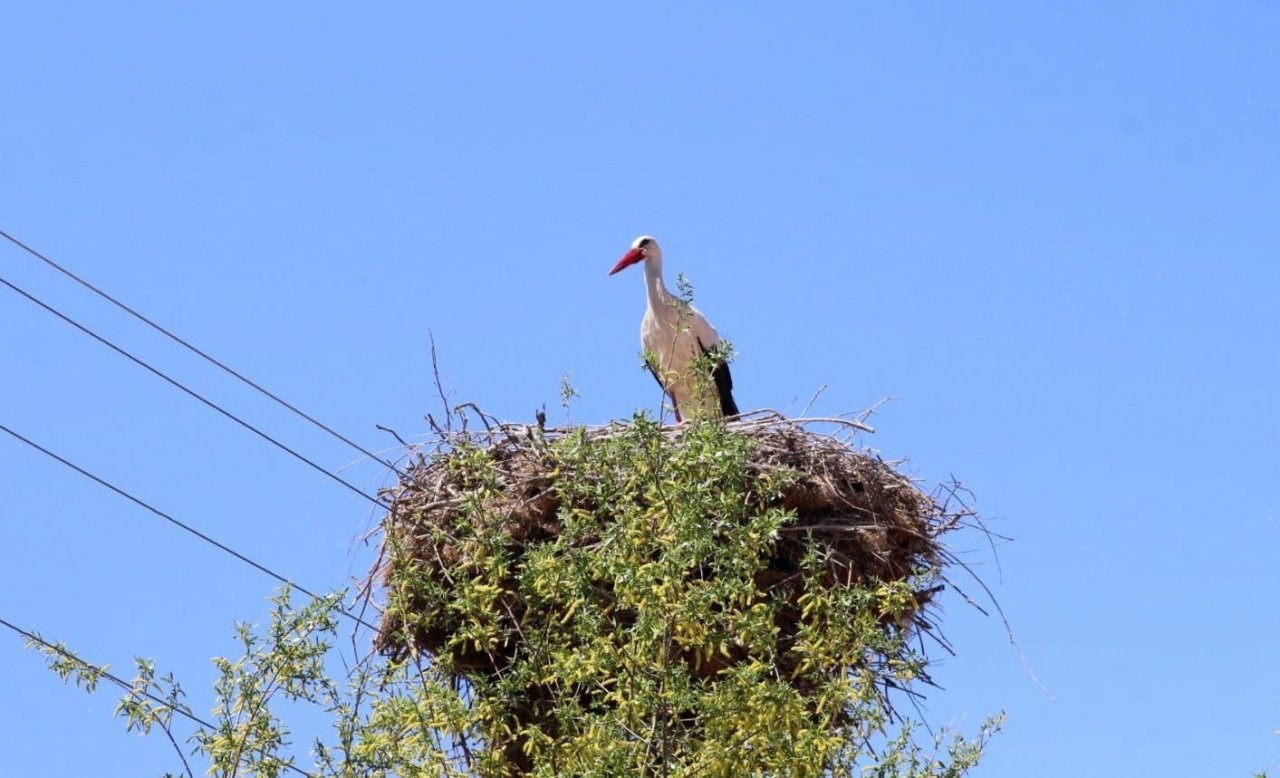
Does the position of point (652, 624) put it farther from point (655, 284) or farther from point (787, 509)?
point (655, 284)

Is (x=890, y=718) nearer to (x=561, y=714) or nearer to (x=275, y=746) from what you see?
(x=561, y=714)

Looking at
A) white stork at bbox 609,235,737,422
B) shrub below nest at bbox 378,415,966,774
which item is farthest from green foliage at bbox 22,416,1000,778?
white stork at bbox 609,235,737,422

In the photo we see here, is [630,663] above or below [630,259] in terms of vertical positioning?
below

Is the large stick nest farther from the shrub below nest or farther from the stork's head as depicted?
the stork's head

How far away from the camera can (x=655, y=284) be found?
462 inches

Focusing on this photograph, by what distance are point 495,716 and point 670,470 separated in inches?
40.5

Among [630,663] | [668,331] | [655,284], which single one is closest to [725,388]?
[668,331]

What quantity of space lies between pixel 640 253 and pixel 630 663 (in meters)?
5.89

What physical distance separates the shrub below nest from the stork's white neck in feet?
10.3

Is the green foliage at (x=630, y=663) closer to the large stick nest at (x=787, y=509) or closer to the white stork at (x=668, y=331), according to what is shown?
the large stick nest at (x=787, y=509)

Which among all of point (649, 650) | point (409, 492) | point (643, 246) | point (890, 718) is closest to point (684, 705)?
point (649, 650)

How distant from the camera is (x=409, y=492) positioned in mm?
8781

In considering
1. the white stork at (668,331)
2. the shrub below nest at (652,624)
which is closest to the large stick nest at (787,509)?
the shrub below nest at (652,624)

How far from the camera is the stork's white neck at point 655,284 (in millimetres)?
11516
